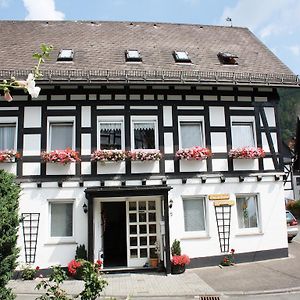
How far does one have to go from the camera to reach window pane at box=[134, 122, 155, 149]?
13.0 metres

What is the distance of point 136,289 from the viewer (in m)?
9.94

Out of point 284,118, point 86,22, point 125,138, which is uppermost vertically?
point 284,118

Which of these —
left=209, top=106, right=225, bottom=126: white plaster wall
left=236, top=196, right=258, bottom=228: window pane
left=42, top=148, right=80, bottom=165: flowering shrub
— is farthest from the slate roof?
left=236, top=196, right=258, bottom=228: window pane

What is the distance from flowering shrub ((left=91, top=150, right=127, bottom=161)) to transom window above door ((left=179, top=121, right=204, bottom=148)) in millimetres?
2333

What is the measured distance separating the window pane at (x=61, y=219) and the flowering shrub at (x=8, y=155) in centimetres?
199

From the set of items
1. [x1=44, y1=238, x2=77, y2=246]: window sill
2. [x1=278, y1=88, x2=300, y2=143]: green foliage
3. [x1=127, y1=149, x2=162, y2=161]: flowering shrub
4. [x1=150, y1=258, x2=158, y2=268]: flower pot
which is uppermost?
[x1=278, y1=88, x2=300, y2=143]: green foliage

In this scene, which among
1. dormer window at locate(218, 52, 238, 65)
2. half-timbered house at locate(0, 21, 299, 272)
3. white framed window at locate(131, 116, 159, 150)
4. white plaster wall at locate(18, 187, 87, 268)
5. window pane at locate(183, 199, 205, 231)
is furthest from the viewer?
dormer window at locate(218, 52, 238, 65)

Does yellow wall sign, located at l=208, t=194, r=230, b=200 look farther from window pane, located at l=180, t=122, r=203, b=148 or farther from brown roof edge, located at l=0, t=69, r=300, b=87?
brown roof edge, located at l=0, t=69, r=300, b=87

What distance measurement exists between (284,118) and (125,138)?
200 ft

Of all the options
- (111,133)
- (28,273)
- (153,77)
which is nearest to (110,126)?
(111,133)

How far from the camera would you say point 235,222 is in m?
13.0

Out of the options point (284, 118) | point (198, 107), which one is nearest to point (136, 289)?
point (198, 107)

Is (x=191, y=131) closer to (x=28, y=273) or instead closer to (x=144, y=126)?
(x=144, y=126)

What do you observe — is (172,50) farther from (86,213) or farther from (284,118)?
(284,118)
